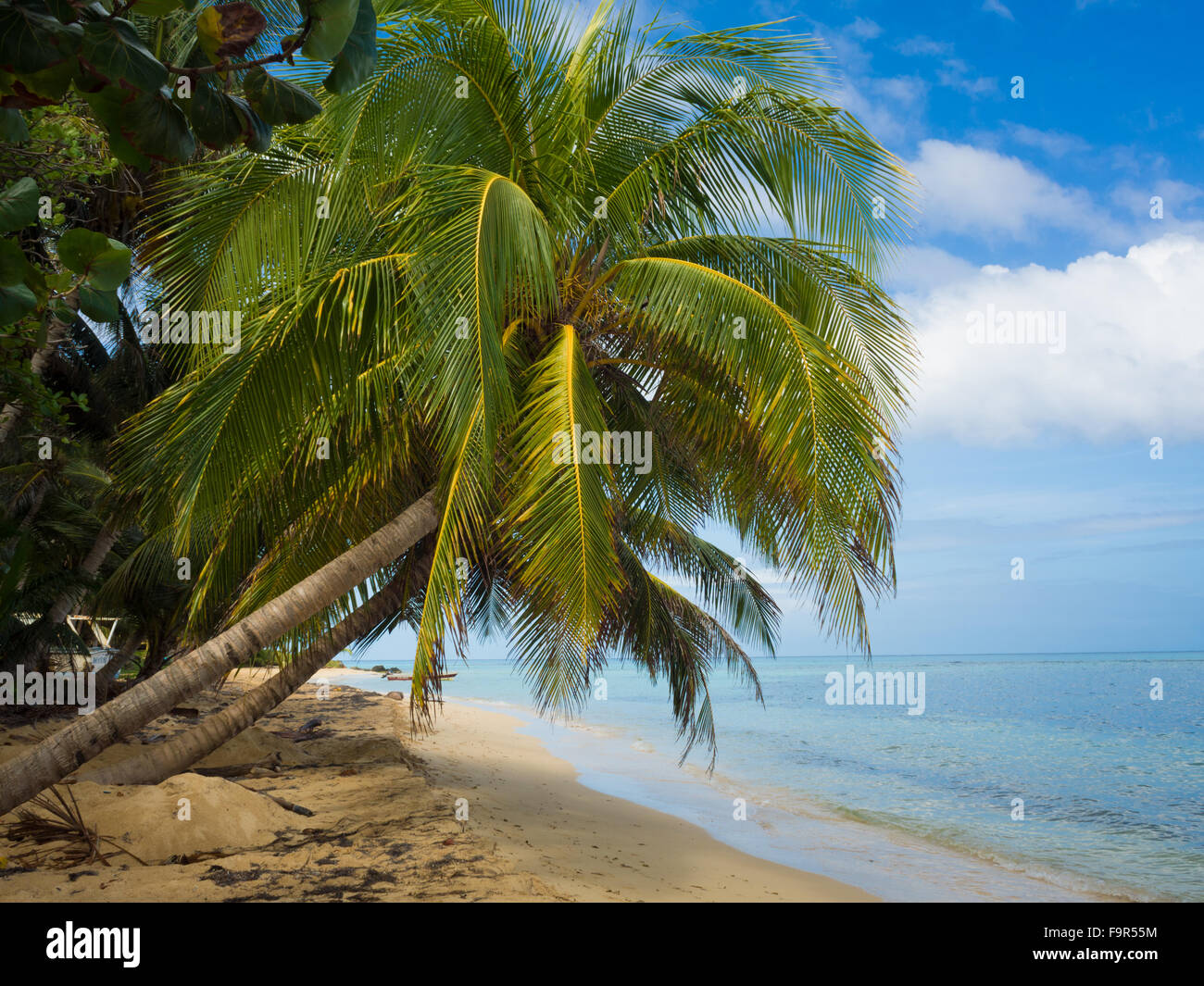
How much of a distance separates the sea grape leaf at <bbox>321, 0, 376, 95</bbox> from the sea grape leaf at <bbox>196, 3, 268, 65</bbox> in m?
0.17

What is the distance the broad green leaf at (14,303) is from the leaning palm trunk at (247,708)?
505cm

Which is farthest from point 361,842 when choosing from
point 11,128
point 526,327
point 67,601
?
point 67,601

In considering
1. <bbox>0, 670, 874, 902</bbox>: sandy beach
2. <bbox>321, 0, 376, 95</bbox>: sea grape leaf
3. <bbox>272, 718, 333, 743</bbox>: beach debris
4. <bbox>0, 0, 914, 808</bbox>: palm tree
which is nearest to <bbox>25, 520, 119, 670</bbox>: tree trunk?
<bbox>0, 670, 874, 902</bbox>: sandy beach

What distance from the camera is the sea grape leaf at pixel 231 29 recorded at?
143 centimetres

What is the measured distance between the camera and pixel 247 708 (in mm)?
6914

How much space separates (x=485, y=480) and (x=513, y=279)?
4.90ft

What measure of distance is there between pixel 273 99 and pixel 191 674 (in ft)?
12.1

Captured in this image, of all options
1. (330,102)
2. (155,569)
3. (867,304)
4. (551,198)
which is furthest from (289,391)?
(155,569)

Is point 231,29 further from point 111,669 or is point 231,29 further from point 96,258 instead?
point 111,669

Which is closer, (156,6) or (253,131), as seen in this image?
Result: (156,6)

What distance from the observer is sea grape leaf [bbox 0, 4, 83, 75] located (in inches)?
56.3

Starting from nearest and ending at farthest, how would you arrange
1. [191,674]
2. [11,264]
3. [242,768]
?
[11,264], [191,674], [242,768]

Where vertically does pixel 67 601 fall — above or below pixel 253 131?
below

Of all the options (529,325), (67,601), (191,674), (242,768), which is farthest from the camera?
(67,601)
